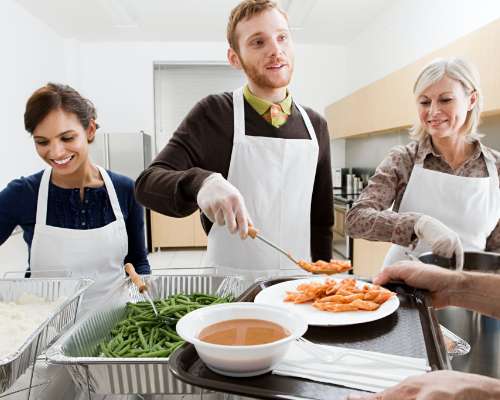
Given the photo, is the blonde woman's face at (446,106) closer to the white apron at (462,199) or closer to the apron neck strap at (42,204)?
the white apron at (462,199)

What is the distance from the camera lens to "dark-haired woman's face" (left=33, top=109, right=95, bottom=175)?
1716 millimetres

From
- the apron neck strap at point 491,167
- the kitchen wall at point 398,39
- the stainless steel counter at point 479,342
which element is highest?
the kitchen wall at point 398,39

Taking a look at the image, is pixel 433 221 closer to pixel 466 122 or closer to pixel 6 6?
pixel 466 122

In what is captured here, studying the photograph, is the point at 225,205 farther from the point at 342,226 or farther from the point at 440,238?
the point at 342,226

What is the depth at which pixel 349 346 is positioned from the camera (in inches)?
31.7

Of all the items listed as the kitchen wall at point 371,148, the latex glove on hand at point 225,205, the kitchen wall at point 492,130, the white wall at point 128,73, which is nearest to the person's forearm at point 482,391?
the latex glove on hand at point 225,205

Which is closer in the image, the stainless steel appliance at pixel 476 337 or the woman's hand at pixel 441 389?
the woman's hand at pixel 441 389

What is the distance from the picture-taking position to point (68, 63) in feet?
21.0

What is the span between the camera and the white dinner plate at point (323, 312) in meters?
0.87

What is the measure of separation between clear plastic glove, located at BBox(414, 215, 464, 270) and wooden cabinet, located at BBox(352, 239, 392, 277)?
6.92ft

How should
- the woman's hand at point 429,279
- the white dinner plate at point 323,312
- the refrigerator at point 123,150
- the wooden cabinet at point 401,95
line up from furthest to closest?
the refrigerator at point 123,150 < the wooden cabinet at point 401,95 < the woman's hand at point 429,279 < the white dinner plate at point 323,312

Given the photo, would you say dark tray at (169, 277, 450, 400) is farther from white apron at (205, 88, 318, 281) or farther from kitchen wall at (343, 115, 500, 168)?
kitchen wall at (343, 115, 500, 168)

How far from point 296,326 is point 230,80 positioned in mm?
6595

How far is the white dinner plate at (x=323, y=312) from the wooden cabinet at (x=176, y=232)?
5488 mm
